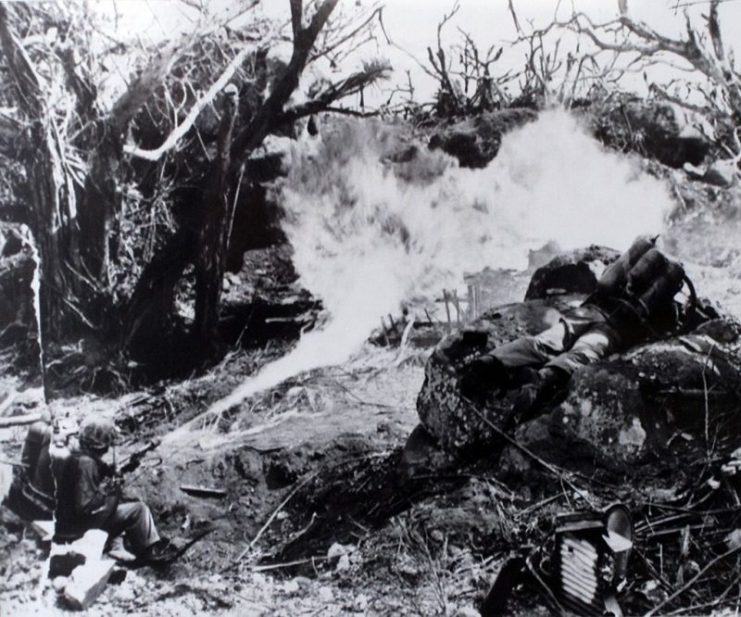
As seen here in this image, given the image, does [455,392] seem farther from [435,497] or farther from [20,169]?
[20,169]

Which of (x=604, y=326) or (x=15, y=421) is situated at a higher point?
(x=604, y=326)

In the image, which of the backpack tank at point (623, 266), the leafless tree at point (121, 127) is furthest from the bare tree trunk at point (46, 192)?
the backpack tank at point (623, 266)

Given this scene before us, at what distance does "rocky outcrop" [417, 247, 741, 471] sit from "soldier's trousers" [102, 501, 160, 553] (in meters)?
0.95

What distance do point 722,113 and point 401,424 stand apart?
1628 millimetres

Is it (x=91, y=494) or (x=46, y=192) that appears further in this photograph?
(x=46, y=192)

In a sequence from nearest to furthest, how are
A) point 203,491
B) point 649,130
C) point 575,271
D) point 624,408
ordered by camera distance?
point 624,408
point 203,491
point 575,271
point 649,130

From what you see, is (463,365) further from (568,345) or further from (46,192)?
(46,192)

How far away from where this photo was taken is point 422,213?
2.64 metres

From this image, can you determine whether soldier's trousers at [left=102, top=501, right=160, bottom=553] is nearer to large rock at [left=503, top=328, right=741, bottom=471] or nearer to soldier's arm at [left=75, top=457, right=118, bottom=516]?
soldier's arm at [left=75, top=457, right=118, bottom=516]

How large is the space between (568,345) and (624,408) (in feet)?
0.92

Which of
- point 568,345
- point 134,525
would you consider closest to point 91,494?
point 134,525

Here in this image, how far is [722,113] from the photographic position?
2.65 m

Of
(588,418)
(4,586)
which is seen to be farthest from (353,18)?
(4,586)

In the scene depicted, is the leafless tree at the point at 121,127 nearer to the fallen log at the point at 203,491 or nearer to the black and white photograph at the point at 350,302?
the black and white photograph at the point at 350,302
